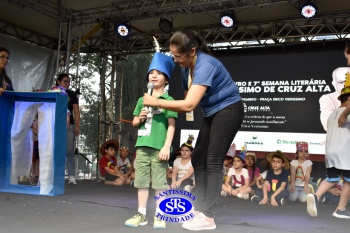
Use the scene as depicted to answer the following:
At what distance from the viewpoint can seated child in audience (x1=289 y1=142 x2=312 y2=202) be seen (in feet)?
14.4

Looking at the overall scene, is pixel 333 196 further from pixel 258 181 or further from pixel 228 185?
pixel 228 185

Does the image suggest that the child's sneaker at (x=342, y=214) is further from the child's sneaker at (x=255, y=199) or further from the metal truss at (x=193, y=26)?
the metal truss at (x=193, y=26)

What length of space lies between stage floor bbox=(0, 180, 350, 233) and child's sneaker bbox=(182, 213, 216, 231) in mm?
48

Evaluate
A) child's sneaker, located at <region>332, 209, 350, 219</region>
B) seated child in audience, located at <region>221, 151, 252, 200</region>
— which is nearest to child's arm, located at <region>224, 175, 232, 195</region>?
seated child in audience, located at <region>221, 151, 252, 200</region>

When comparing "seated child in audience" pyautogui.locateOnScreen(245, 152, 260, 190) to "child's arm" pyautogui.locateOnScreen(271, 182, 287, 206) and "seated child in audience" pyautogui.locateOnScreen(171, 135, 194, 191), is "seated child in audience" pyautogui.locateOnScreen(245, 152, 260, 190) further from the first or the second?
"seated child in audience" pyautogui.locateOnScreen(171, 135, 194, 191)

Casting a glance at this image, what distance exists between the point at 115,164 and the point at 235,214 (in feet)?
10.2

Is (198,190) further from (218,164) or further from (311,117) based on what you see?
(311,117)

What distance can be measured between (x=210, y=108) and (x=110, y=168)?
3.77 m

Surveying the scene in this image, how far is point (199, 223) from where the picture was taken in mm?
2168

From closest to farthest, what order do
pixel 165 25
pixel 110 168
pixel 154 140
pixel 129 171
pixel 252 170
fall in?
pixel 154 140
pixel 252 170
pixel 110 168
pixel 129 171
pixel 165 25

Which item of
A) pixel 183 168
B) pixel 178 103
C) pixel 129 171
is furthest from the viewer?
pixel 129 171

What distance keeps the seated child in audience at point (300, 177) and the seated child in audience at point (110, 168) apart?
2.26m

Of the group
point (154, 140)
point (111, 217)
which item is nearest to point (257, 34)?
point (154, 140)

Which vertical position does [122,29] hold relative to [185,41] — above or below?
above
